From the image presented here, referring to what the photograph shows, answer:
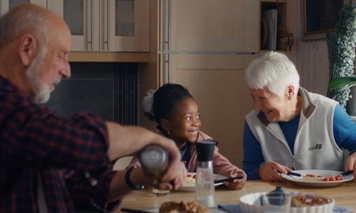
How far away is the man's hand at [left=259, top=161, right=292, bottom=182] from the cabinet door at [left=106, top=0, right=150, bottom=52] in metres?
1.71

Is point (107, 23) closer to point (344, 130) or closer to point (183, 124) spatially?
point (183, 124)

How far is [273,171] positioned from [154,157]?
1.08 metres

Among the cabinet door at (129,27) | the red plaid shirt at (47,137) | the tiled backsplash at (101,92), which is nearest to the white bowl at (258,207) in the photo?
the red plaid shirt at (47,137)

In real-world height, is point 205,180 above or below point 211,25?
below

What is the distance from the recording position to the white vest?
7.96ft

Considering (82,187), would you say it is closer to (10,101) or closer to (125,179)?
(125,179)

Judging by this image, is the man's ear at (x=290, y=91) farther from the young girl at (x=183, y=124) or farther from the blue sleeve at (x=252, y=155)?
the young girl at (x=183, y=124)

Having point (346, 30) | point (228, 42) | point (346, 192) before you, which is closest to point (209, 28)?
point (228, 42)

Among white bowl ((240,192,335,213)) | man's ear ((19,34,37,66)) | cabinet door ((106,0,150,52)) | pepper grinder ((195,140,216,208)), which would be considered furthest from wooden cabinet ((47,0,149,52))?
man's ear ((19,34,37,66))

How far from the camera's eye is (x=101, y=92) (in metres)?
4.02

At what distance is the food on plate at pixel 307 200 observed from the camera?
153cm

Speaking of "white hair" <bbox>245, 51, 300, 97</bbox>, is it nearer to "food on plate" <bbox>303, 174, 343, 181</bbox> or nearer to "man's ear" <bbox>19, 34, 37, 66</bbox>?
"food on plate" <bbox>303, 174, 343, 181</bbox>

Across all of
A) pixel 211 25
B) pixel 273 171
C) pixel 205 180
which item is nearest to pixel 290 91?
pixel 273 171

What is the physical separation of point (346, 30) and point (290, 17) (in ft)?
3.06
